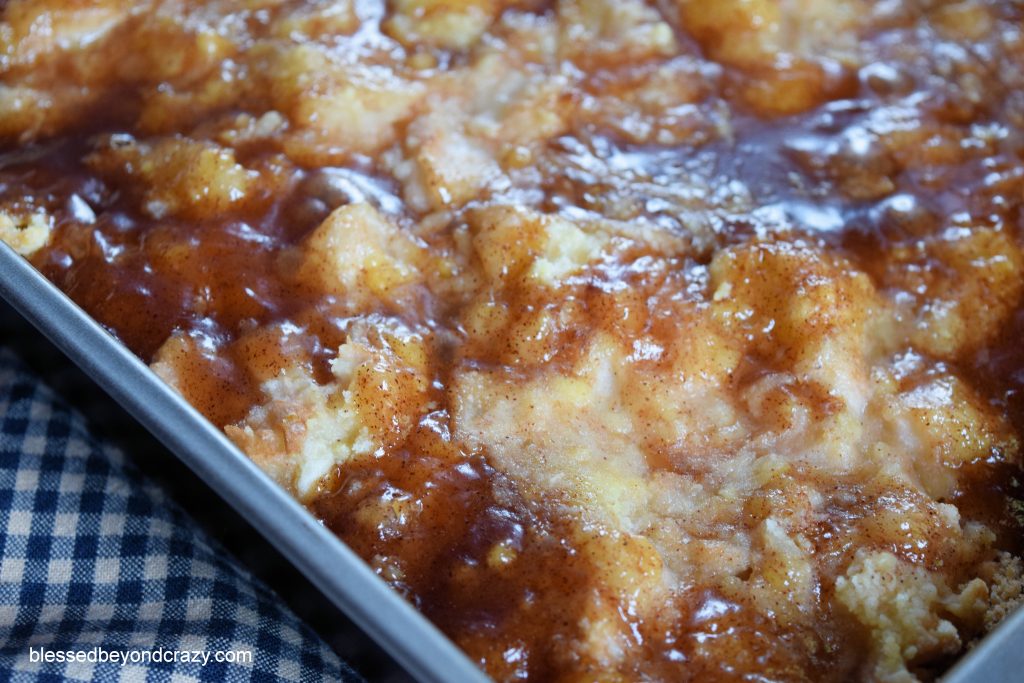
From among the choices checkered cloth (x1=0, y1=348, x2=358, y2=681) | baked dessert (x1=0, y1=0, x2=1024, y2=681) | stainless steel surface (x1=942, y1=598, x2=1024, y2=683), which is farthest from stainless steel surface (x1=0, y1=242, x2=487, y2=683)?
stainless steel surface (x1=942, y1=598, x2=1024, y2=683)

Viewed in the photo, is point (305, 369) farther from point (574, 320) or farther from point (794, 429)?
point (794, 429)

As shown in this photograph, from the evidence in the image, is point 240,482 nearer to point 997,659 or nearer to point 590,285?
point 590,285

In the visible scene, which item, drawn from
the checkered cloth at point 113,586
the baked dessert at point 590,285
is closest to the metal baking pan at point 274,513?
the baked dessert at point 590,285

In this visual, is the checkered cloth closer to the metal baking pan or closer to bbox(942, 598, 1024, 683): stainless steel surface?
the metal baking pan

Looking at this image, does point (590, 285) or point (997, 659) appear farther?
point (590, 285)

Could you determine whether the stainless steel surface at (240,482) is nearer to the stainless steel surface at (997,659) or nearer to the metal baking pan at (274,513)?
the metal baking pan at (274,513)

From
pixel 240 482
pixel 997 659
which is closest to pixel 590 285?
pixel 240 482
